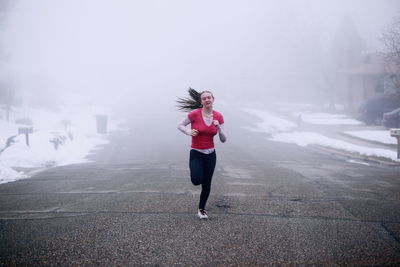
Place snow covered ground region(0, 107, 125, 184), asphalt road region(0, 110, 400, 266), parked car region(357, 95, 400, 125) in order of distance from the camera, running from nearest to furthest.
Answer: asphalt road region(0, 110, 400, 266) < snow covered ground region(0, 107, 125, 184) < parked car region(357, 95, 400, 125)

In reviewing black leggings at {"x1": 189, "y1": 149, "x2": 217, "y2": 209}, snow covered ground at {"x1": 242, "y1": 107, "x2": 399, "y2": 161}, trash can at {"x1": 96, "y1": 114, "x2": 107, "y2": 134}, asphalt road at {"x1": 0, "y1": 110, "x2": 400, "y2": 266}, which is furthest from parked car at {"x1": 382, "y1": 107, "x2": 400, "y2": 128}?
black leggings at {"x1": 189, "y1": 149, "x2": 217, "y2": 209}

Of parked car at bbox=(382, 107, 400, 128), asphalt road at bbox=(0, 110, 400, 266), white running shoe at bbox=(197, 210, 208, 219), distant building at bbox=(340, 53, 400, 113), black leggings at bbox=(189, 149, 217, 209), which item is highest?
distant building at bbox=(340, 53, 400, 113)

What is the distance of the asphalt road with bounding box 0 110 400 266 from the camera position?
12.9ft

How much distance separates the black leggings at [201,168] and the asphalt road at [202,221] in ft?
1.83

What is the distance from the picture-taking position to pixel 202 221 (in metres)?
5.07

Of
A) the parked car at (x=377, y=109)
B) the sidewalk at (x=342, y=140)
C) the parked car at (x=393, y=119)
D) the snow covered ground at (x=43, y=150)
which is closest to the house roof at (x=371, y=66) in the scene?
the parked car at (x=377, y=109)

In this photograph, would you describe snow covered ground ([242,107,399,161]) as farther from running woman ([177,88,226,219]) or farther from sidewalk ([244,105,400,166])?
running woman ([177,88,226,219])

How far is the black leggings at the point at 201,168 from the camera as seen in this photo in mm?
5018

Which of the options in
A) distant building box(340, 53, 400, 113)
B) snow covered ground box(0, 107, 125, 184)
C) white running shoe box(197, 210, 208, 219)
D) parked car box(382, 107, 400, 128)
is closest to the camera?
white running shoe box(197, 210, 208, 219)

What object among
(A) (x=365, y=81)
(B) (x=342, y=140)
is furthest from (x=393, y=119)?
(A) (x=365, y=81)

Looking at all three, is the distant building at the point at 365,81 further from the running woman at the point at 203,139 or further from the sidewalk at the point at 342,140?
the running woman at the point at 203,139

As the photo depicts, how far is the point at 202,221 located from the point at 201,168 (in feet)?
2.65

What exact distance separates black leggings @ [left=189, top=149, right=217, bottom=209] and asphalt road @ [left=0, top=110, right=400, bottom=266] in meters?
0.56

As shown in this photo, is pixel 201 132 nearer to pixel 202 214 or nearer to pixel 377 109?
pixel 202 214
